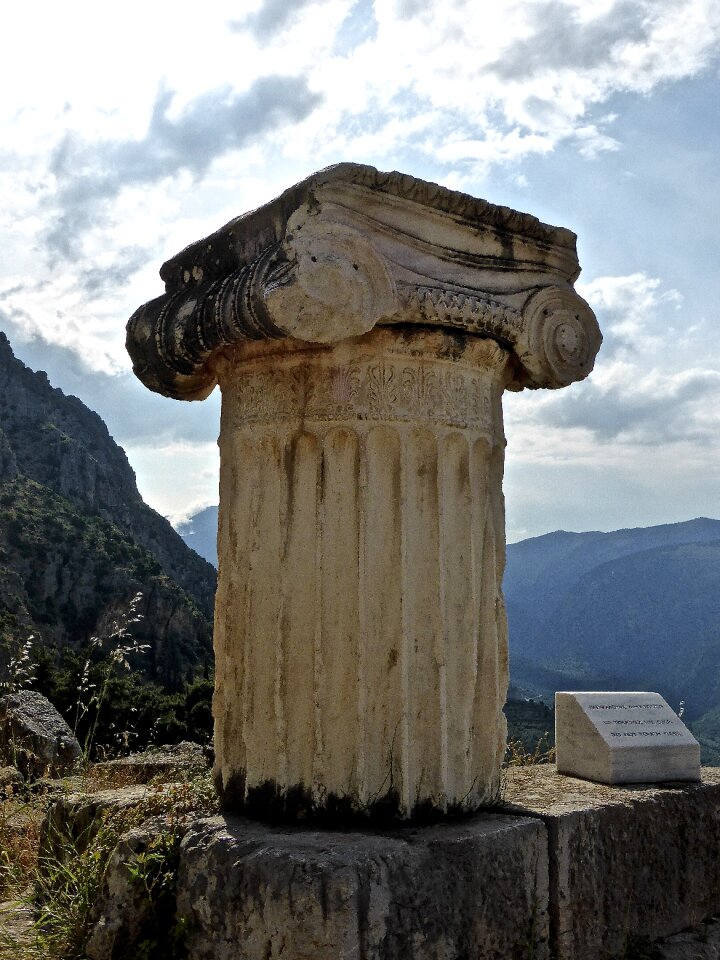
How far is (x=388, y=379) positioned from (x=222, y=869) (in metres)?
1.67

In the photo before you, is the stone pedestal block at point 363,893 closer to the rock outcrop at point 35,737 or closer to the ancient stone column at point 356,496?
the ancient stone column at point 356,496

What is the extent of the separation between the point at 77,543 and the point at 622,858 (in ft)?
188

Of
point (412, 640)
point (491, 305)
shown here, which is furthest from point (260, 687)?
point (491, 305)

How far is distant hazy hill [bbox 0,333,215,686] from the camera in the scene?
48.2 metres

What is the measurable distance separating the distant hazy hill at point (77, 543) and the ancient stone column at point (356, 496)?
103 ft

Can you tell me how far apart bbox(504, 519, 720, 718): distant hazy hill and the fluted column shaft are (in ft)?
296

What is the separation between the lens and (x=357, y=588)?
2.92 m

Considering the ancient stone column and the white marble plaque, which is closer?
the ancient stone column

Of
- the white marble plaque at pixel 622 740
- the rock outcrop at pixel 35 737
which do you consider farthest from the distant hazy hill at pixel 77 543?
the white marble plaque at pixel 622 740

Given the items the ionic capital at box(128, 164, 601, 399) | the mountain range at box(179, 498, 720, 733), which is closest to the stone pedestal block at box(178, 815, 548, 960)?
the ionic capital at box(128, 164, 601, 399)

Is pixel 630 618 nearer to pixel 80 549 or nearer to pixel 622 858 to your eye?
pixel 80 549

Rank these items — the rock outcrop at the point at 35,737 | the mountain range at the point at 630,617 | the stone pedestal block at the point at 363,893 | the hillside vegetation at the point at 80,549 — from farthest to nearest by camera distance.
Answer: the mountain range at the point at 630,617 → the hillside vegetation at the point at 80,549 → the rock outcrop at the point at 35,737 → the stone pedestal block at the point at 363,893

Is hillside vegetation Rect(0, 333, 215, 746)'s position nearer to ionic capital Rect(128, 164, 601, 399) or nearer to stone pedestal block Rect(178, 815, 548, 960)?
ionic capital Rect(128, 164, 601, 399)

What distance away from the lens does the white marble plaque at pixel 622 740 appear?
12.1 feet
